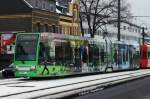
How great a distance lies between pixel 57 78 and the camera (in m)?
34.2

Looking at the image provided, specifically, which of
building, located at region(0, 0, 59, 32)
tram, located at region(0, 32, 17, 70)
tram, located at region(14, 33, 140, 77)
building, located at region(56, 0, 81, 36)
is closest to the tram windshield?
tram, located at region(14, 33, 140, 77)

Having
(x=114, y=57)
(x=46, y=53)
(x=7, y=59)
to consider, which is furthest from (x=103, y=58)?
(x=7, y=59)

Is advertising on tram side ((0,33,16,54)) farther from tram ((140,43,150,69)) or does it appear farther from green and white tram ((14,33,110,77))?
green and white tram ((14,33,110,77))

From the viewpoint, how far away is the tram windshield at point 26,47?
31.7m

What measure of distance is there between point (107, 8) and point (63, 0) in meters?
15.8

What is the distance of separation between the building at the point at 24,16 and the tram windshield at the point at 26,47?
37.9 metres

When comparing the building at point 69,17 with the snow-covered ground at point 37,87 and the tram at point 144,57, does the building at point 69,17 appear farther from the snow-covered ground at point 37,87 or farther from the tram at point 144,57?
the snow-covered ground at point 37,87

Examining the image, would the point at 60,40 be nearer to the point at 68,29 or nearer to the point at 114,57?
the point at 114,57

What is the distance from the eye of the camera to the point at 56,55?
1309 inches

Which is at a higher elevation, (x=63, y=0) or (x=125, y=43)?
(x=63, y=0)

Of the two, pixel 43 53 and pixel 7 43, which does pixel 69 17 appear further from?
pixel 43 53

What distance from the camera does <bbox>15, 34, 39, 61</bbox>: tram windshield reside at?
3173 cm

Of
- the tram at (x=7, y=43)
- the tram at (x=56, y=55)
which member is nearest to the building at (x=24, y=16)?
the tram at (x=7, y=43)

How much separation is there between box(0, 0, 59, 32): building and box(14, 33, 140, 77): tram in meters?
28.8
